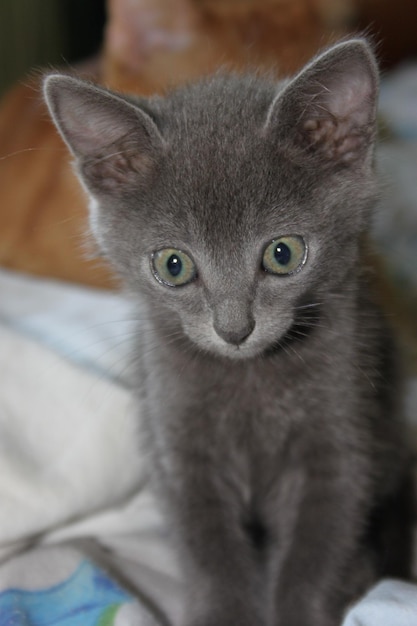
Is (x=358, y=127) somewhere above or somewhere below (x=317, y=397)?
above

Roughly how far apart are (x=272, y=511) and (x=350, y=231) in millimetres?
491

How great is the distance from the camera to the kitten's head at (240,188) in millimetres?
1024

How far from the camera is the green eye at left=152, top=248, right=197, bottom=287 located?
3.51 feet

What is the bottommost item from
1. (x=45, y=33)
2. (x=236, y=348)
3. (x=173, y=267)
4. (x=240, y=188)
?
(x=236, y=348)

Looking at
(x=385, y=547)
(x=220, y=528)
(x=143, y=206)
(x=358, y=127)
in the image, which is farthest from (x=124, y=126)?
(x=385, y=547)

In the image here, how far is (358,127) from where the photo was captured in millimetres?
1065

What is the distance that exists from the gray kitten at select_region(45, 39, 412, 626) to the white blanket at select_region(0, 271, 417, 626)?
0.12 m

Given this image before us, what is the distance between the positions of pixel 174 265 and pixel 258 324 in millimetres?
147

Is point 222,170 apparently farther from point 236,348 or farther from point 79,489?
point 79,489

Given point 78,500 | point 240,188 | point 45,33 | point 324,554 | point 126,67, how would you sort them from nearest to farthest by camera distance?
point 240,188
point 324,554
point 78,500
point 126,67
point 45,33

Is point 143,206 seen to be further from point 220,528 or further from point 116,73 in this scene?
point 116,73

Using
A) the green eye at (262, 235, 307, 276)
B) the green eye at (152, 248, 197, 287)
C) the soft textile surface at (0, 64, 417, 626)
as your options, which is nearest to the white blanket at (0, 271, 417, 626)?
the soft textile surface at (0, 64, 417, 626)

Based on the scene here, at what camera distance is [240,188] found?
102 centimetres

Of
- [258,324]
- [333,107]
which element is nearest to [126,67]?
[333,107]
